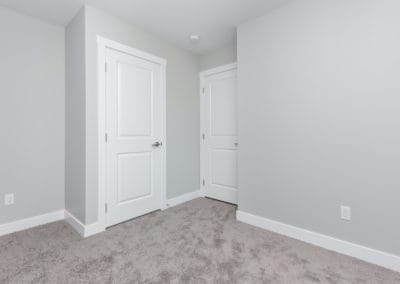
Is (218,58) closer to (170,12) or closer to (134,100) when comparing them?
(170,12)

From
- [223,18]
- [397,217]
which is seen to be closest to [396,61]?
[397,217]

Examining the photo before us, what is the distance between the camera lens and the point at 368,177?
1.68 m

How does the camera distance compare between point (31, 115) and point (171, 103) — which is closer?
point (31, 115)

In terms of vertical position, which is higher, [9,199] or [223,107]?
[223,107]

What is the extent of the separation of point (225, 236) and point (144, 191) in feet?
3.94

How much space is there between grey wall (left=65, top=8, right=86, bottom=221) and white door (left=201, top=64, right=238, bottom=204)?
185 cm

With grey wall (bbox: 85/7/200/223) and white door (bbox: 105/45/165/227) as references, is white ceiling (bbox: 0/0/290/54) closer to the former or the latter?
grey wall (bbox: 85/7/200/223)

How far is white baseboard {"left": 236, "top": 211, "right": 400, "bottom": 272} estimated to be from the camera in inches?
63.2

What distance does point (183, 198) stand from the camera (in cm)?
322

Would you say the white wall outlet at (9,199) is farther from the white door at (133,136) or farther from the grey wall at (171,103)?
the white door at (133,136)

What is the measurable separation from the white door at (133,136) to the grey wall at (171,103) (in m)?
0.15

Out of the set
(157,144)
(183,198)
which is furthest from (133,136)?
(183,198)

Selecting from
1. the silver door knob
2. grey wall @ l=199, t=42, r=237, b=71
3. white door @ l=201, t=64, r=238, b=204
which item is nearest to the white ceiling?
grey wall @ l=199, t=42, r=237, b=71

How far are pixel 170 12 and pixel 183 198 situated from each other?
8.31ft
